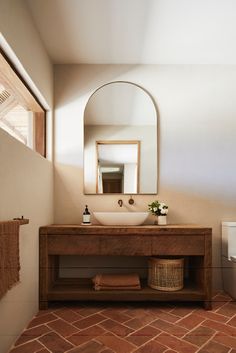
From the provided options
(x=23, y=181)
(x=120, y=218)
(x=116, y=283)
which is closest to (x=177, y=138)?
(x=120, y=218)

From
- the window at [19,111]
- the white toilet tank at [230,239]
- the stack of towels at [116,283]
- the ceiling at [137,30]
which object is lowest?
the stack of towels at [116,283]

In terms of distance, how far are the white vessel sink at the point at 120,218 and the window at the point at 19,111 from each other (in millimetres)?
923

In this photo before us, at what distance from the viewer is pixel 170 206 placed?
306 centimetres

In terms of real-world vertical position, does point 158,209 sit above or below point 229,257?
above

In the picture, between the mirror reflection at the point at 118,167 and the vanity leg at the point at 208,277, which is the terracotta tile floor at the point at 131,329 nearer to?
the vanity leg at the point at 208,277

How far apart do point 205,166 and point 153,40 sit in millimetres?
1381

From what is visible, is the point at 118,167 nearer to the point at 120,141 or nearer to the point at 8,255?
the point at 120,141

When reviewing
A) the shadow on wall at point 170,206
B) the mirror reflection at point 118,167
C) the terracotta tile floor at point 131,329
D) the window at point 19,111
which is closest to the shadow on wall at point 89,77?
the window at point 19,111

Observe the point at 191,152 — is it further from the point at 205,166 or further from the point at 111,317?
the point at 111,317

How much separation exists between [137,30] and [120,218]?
1691 millimetres

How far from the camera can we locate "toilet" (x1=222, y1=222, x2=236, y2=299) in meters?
2.77

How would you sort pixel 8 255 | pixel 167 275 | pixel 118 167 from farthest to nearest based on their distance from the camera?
1. pixel 118 167
2. pixel 167 275
3. pixel 8 255

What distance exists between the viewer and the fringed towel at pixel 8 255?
4.91 ft

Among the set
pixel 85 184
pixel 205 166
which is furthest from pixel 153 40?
pixel 85 184
